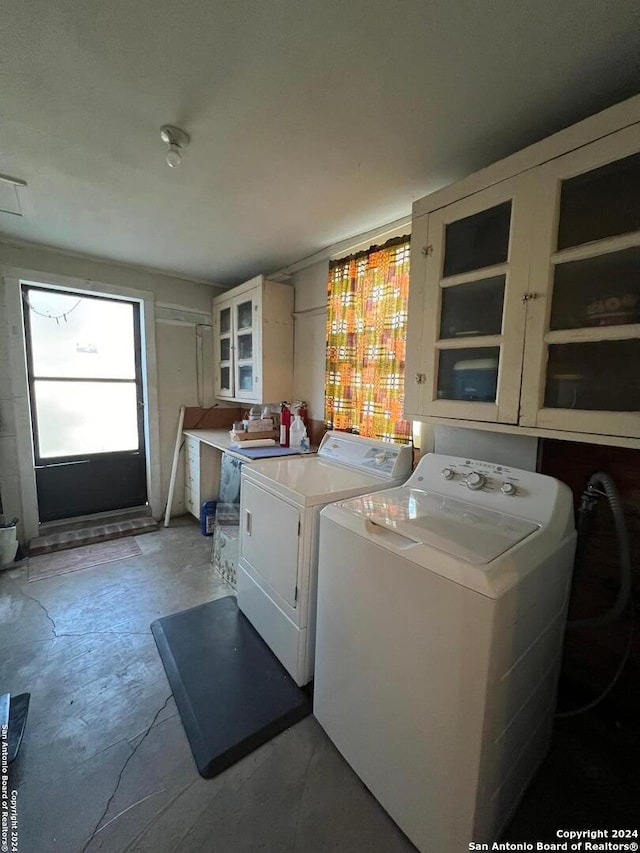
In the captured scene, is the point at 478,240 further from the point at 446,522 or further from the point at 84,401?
the point at 84,401

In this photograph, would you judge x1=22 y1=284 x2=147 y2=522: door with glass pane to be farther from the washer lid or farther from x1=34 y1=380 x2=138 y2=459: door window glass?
the washer lid

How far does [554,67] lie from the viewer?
40.3 inches

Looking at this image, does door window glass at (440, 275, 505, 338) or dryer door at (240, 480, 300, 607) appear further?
dryer door at (240, 480, 300, 607)

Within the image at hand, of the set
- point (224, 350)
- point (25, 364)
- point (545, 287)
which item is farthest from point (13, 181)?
point (545, 287)

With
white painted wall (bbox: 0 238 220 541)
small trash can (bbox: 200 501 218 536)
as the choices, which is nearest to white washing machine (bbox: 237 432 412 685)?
small trash can (bbox: 200 501 218 536)

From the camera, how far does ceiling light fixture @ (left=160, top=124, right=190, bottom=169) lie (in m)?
1.32

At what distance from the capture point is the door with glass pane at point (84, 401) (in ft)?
9.56

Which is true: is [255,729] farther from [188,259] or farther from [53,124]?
[188,259]

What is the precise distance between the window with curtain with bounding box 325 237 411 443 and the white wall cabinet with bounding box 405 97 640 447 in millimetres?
508

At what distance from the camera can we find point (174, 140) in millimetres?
1354

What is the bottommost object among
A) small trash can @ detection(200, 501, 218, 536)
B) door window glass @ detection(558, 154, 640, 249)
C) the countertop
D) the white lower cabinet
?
small trash can @ detection(200, 501, 218, 536)


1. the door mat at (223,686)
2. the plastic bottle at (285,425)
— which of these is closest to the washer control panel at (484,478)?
the door mat at (223,686)

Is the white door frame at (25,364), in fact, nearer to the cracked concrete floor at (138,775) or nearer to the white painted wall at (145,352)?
the white painted wall at (145,352)

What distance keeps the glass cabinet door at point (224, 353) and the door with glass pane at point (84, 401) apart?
30.8 inches
